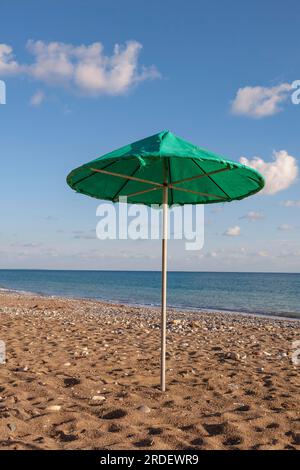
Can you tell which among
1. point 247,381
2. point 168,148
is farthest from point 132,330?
point 168,148

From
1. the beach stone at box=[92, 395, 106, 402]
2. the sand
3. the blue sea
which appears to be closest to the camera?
the sand

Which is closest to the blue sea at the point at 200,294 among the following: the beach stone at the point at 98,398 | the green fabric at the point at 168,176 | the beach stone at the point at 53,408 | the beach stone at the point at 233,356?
the beach stone at the point at 233,356

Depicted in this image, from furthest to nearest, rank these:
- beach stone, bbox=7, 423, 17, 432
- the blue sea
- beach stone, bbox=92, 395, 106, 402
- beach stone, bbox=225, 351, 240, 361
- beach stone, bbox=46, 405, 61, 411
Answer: the blue sea → beach stone, bbox=225, 351, 240, 361 → beach stone, bbox=92, 395, 106, 402 → beach stone, bbox=46, 405, 61, 411 → beach stone, bbox=7, 423, 17, 432

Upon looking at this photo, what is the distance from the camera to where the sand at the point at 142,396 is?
3.84 metres

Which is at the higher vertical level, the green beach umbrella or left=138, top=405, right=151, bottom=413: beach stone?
the green beach umbrella

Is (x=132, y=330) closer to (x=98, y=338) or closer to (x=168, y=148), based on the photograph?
(x=98, y=338)

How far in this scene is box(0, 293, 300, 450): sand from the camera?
3.84m

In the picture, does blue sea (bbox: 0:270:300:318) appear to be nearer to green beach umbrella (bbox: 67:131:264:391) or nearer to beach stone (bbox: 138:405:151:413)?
green beach umbrella (bbox: 67:131:264:391)

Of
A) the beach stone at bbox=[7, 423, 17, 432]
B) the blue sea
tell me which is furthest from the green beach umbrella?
the blue sea

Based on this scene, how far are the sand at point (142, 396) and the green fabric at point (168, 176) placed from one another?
9.29ft

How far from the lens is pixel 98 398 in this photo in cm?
512

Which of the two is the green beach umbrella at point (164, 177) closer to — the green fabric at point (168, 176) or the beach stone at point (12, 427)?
the green fabric at point (168, 176)

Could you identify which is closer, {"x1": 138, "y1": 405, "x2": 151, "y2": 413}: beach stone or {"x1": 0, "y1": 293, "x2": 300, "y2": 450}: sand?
{"x1": 0, "y1": 293, "x2": 300, "y2": 450}: sand

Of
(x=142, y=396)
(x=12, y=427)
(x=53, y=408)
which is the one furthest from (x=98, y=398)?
(x=12, y=427)
